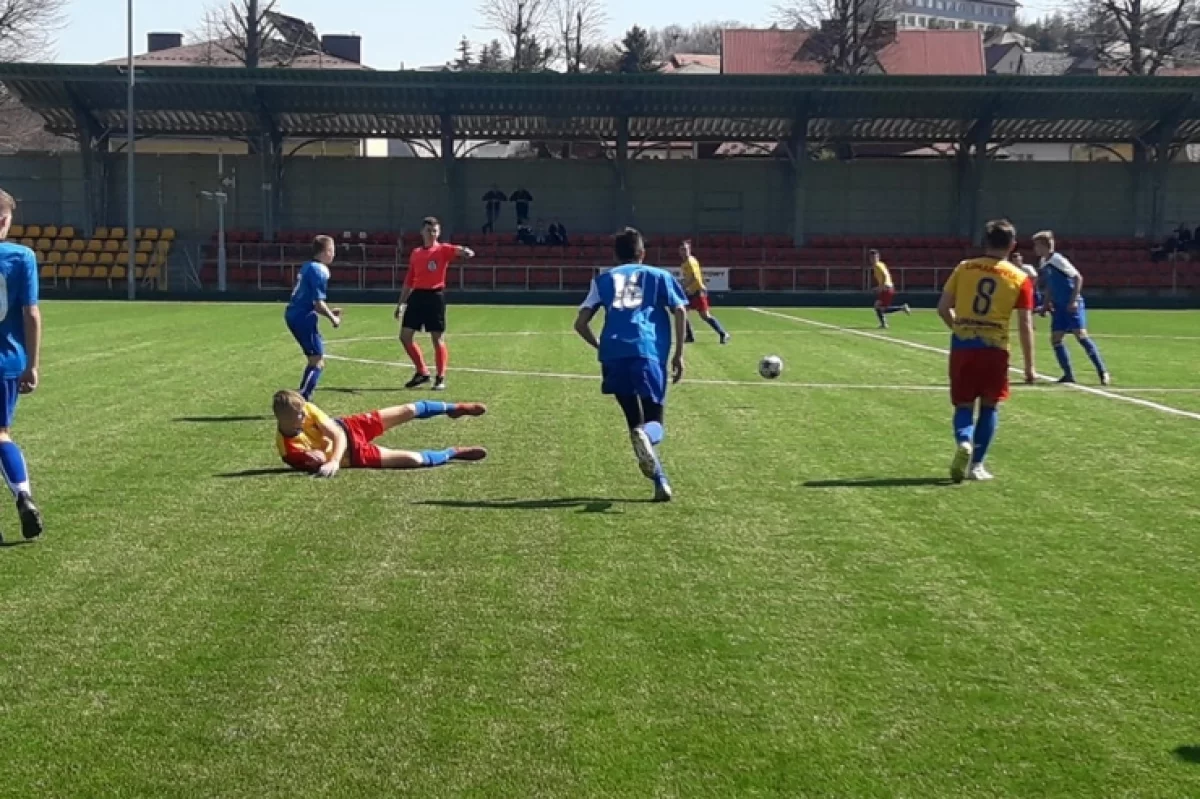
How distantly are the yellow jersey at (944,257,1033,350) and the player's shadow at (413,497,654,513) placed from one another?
2698 millimetres

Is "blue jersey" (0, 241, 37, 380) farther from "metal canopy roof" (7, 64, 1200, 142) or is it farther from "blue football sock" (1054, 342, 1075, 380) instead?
"metal canopy roof" (7, 64, 1200, 142)

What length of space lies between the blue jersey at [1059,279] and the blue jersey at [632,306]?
9077 millimetres

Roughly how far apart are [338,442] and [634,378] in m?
2.20

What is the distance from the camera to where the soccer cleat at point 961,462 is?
9406 mm

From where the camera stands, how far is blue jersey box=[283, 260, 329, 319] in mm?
13117

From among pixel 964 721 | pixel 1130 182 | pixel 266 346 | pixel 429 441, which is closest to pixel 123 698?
pixel 964 721

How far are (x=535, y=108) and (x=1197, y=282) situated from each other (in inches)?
903

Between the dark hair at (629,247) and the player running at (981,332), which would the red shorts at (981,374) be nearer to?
the player running at (981,332)

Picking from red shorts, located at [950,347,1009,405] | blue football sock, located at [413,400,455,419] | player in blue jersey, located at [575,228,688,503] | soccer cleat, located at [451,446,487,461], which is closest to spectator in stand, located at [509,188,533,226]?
blue football sock, located at [413,400,455,419]

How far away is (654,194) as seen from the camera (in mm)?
50781

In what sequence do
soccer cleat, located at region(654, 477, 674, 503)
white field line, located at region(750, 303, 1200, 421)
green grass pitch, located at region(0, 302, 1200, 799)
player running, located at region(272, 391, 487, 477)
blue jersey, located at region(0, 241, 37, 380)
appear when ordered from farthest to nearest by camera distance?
white field line, located at region(750, 303, 1200, 421) < player running, located at region(272, 391, 487, 477) < soccer cleat, located at region(654, 477, 674, 503) < blue jersey, located at region(0, 241, 37, 380) < green grass pitch, located at region(0, 302, 1200, 799)

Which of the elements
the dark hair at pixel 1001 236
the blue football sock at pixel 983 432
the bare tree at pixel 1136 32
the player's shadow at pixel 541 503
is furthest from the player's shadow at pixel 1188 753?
the bare tree at pixel 1136 32

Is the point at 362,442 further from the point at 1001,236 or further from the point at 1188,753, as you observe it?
the point at 1188,753

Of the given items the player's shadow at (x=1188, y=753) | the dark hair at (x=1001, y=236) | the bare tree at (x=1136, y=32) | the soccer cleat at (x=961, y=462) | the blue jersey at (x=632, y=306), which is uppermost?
the bare tree at (x=1136, y=32)
